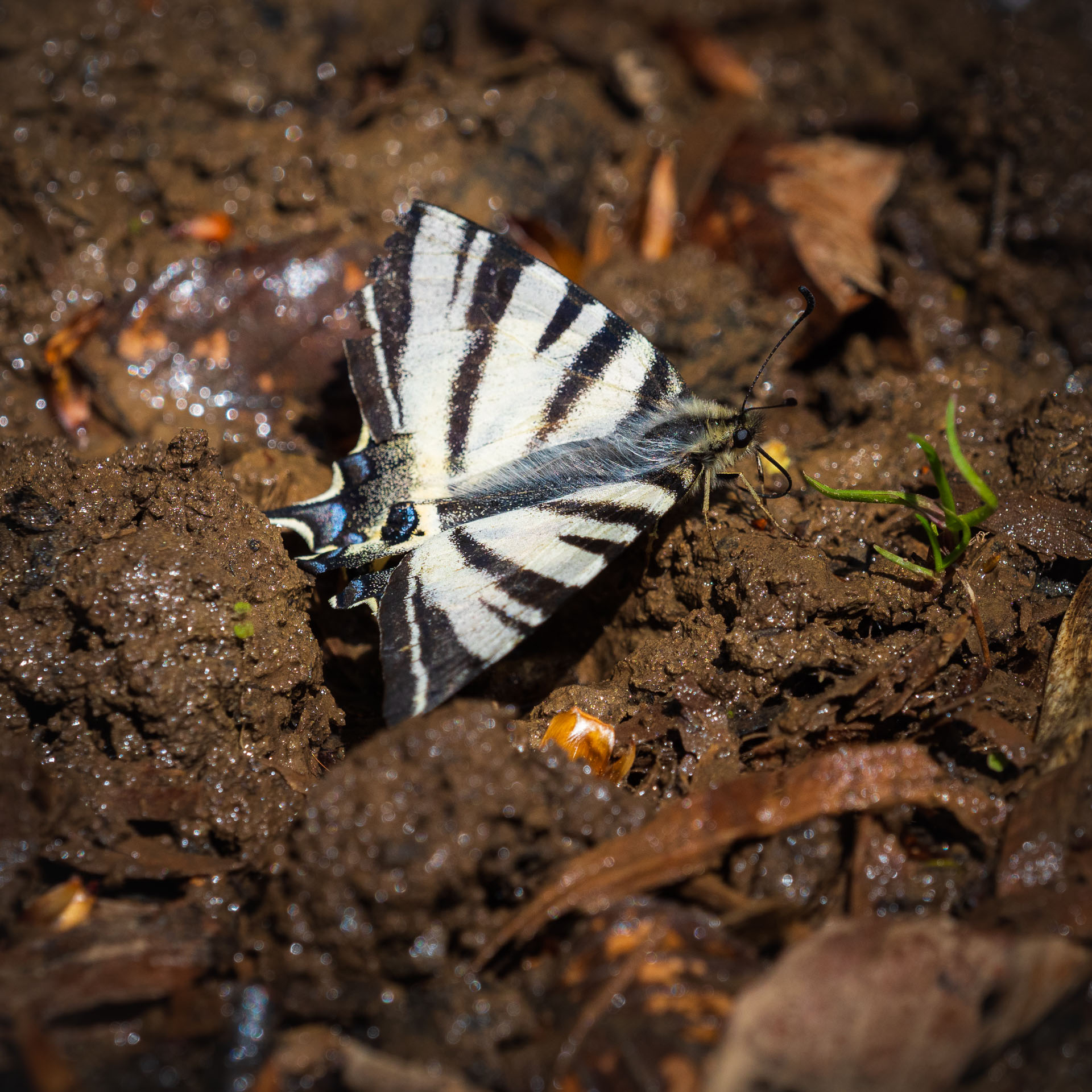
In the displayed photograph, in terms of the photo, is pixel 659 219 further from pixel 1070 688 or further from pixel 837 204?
pixel 1070 688

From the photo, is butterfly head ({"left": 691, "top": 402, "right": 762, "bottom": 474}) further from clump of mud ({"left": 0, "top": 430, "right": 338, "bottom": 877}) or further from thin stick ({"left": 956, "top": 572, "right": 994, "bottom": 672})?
clump of mud ({"left": 0, "top": 430, "right": 338, "bottom": 877})

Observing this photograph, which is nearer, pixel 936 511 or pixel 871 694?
pixel 871 694

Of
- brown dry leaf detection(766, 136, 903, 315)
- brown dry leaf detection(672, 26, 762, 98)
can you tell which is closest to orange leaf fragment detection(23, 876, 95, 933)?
brown dry leaf detection(766, 136, 903, 315)

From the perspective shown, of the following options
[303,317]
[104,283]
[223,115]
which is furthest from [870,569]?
[223,115]

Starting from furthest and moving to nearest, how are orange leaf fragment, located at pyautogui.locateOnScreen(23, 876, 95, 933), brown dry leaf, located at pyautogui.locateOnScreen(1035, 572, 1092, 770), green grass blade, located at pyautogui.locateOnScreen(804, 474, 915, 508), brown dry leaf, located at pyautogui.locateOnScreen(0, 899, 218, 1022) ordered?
1. green grass blade, located at pyautogui.locateOnScreen(804, 474, 915, 508)
2. brown dry leaf, located at pyautogui.locateOnScreen(1035, 572, 1092, 770)
3. orange leaf fragment, located at pyautogui.locateOnScreen(23, 876, 95, 933)
4. brown dry leaf, located at pyautogui.locateOnScreen(0, 899, 218, 1022)

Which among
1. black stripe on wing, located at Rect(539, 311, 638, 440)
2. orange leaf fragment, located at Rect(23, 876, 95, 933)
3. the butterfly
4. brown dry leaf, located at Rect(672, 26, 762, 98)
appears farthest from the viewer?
brown dry leaf, located at Rect(672, 26, 762, 98)

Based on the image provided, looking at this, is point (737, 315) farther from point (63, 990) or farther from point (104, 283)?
point (63, 990)

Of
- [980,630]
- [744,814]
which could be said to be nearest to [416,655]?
[744,814]

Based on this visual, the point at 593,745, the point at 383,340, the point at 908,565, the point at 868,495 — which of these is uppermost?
the point at 383,340
